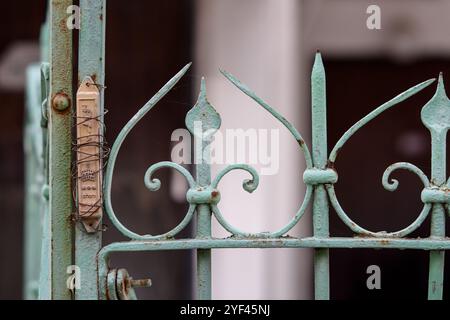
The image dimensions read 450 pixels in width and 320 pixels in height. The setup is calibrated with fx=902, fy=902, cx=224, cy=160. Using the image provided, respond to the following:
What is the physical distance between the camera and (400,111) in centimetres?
525

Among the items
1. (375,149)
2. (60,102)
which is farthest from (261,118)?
(60,102)

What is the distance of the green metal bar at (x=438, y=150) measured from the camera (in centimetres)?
149

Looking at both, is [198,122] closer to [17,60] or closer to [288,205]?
[288,205]

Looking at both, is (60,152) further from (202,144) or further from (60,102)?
(202,144)

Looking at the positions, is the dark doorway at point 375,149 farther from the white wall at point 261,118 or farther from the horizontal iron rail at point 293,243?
the horizontal iron rail at point 293,243

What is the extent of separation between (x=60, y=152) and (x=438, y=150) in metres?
0.63

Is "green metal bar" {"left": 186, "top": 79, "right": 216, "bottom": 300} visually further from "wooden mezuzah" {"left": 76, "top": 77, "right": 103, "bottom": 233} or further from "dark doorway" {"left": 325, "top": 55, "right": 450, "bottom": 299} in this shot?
"dark doorway" {"left": 325, "top": 55, "right": 450, "bottom": 299}

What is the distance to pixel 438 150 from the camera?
149 cm

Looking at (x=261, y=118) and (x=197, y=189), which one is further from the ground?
(x=261, y=118)

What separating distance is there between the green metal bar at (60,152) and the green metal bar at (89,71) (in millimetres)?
36

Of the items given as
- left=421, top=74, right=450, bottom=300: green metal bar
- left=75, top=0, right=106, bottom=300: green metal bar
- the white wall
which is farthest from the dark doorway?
left=75, top=0, right=106, bottom=300: green metal bar

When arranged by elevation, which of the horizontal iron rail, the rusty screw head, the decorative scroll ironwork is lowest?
the horizontal iron rail

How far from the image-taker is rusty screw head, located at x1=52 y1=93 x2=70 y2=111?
154cm
